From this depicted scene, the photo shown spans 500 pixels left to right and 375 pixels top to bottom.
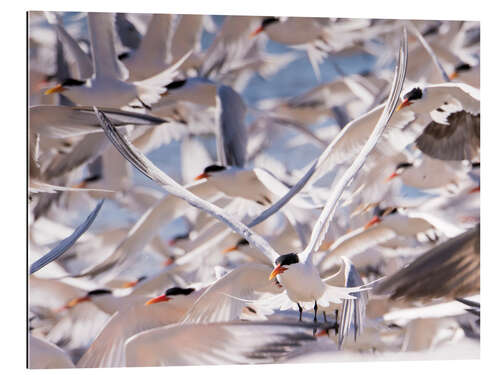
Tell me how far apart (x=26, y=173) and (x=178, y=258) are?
1.88 ft

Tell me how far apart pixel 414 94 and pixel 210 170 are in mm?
778

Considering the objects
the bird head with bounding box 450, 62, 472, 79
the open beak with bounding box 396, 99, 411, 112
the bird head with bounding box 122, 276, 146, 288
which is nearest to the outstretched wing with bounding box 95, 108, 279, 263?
the bird head with bounding box 122, 276, 146, 288

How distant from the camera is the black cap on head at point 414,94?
10.8 ft

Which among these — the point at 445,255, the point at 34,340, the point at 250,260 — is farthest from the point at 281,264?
the point at 34,340

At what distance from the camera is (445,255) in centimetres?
319

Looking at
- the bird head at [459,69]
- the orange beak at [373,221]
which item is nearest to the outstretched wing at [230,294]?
the orange beak at [373,221]

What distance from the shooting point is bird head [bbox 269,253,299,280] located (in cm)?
312

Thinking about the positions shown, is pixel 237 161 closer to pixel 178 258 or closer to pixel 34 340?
pixel 178 258

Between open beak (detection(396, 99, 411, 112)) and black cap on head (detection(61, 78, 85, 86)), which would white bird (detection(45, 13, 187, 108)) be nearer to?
black cap on head (detection(61, 78, 85, 86))

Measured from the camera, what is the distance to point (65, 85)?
304 cm

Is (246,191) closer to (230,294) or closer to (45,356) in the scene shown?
(230,294)

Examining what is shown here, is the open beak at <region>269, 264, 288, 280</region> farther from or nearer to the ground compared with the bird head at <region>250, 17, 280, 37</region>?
nearer to the ground

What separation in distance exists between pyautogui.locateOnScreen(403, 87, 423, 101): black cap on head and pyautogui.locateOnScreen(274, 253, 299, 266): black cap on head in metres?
0.69

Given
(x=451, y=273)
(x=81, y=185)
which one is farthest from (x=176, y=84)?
(x=451, y=273)
